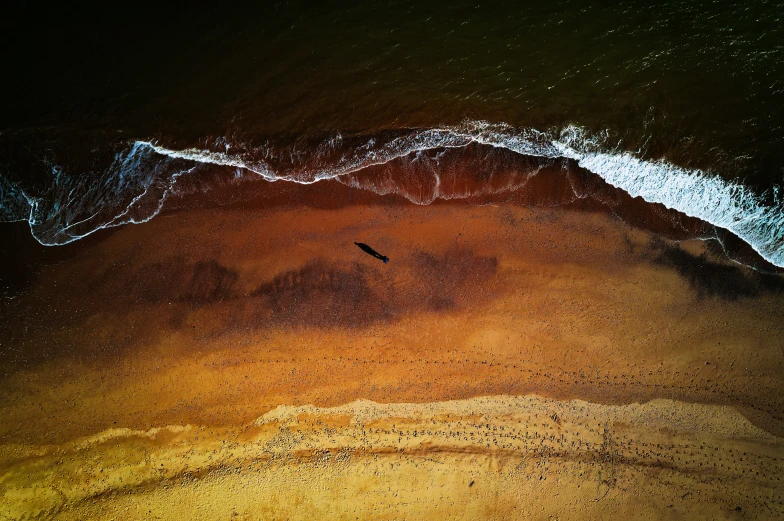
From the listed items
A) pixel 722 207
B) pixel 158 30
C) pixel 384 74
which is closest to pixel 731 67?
pixel 722 207

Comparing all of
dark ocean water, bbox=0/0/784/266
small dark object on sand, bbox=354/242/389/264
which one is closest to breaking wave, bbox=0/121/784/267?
dark ocean water, bbox=0/0/784/266

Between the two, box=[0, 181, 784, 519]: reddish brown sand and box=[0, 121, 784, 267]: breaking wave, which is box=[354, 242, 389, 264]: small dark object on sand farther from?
box=[0, 121, 784, 267]: breaking wave

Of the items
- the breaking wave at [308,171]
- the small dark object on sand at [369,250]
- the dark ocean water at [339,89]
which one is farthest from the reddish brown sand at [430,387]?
the dark ocean water at [339,89]

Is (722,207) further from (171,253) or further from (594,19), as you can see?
(171,253)

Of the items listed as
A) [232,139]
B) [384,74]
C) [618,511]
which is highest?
[384,74]

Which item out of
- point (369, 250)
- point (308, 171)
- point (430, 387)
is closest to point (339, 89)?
point (308, 171)

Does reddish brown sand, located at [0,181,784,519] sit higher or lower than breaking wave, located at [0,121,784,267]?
lower
